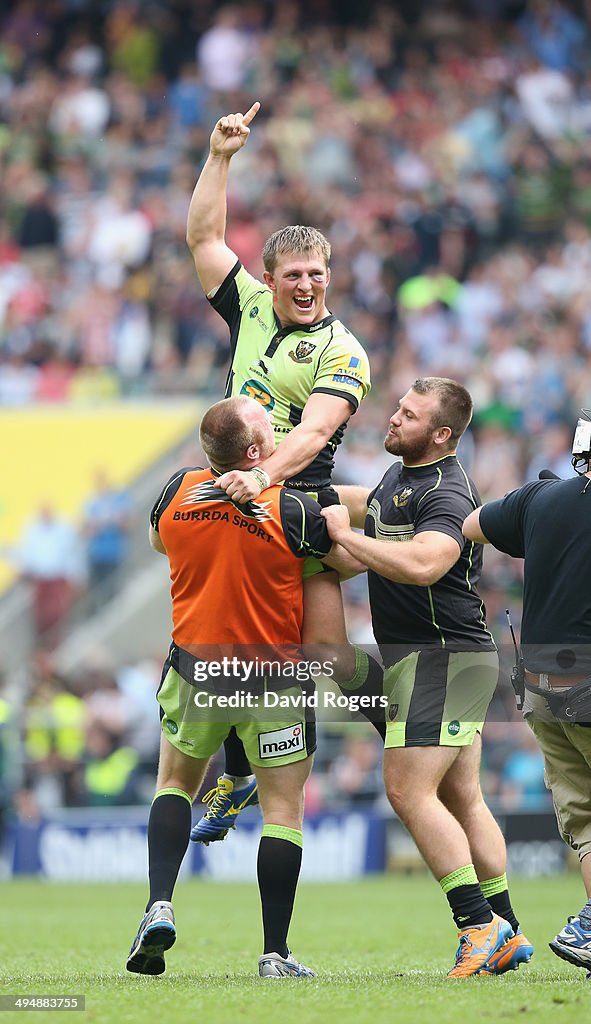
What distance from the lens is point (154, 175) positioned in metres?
21.7

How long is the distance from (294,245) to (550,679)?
2.22m

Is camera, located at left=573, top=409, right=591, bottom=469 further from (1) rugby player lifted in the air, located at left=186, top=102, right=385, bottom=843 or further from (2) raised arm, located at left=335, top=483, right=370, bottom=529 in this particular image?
(2) raised arm, located at left=335, top=483, right=370, bottom=529

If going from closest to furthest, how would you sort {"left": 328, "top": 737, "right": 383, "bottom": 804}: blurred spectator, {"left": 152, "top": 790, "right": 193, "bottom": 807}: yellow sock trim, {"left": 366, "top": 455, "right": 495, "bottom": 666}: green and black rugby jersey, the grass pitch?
the grass pitch → {"left": 152, "top": 790, "right": 193, "bottom": 807}: yellow sock trim → {"left": 366, "top": 455, "right": 495, "bottom": 666}: green and black rugby jersey → {"left": 328, "top": 737, "right": 383, "bottom": 804}: blurred spectator

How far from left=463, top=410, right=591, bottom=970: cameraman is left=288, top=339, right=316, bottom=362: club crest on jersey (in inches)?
44.4

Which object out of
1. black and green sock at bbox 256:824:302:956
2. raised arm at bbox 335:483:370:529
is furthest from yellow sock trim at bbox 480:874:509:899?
raised arm at bbox 335:483:370:529

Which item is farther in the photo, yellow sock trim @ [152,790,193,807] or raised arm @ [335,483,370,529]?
raised arm @ [335,483,370,529]

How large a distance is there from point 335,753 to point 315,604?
9369 mm

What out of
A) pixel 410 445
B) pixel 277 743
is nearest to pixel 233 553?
pixel 277 743

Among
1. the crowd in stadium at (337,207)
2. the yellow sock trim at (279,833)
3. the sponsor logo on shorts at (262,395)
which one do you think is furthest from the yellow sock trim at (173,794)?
the crowd in stadium at (337,207)

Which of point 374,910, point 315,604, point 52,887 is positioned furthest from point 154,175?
point 315,604

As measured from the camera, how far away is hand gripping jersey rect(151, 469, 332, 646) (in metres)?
6.50

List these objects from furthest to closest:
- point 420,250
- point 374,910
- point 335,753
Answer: point 420,250
point 335,753
point 374,910

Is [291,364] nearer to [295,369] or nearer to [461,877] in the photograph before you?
[295,369]

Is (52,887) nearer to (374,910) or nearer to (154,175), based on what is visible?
(374,910)
